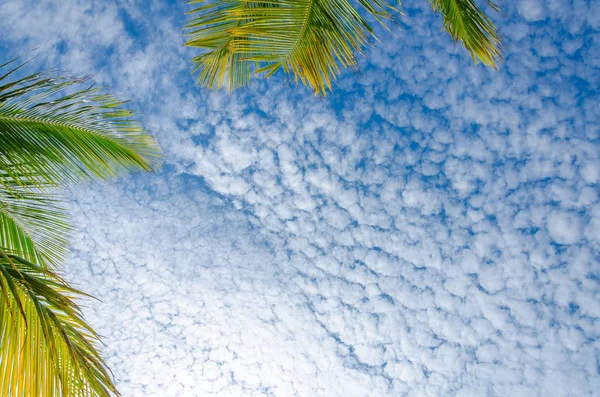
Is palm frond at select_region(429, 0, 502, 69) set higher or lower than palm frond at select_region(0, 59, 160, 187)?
higher

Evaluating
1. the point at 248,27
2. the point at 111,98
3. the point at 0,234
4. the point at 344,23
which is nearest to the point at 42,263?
the point at 0,234

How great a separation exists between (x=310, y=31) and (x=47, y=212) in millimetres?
2646

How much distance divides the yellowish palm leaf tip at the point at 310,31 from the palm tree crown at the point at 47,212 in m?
1.14

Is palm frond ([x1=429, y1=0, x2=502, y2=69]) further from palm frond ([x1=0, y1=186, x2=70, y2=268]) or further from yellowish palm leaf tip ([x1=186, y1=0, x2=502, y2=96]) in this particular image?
palm frond ([x1=0, y1=186, x2=70, y2=268])

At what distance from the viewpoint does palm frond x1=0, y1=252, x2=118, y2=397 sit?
1965 millimetres

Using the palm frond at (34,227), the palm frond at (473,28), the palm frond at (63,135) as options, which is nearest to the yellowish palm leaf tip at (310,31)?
the palm frond at (473,28)

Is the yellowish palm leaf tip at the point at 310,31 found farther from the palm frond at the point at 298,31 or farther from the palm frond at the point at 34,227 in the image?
the palm frond at the point at 34,227

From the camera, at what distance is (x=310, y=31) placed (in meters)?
3.29

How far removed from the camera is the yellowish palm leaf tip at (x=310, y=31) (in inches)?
127

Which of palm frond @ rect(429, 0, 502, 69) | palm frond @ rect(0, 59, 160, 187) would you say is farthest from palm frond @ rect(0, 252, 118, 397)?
palm frond @ rect(429, 0, 502, 69)

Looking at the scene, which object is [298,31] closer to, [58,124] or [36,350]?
[58,124]

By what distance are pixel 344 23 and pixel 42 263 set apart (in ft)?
10.7

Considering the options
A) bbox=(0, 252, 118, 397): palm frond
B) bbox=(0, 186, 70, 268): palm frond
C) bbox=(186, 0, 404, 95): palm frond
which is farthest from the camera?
bbox=(0, 186, 70, 268): palm frond

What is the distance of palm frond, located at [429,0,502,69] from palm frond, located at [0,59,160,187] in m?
2.72
